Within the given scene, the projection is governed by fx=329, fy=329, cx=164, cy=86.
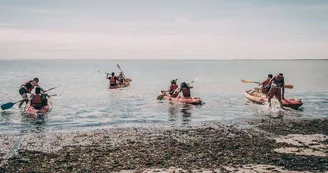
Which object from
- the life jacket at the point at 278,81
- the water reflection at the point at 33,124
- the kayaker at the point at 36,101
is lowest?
the water reflection at the point at 33,124

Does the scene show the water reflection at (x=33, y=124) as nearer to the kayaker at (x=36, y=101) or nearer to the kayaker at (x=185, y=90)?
the kayaker at (x=36, y=101)

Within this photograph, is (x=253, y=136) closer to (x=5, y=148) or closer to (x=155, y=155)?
(x=155, y=155)

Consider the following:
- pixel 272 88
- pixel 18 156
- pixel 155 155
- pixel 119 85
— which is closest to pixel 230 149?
pixel 155 155

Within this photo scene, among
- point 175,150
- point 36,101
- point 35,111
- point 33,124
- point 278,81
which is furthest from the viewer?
point 278,81

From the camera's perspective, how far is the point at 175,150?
41.4 feet

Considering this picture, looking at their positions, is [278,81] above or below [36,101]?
above

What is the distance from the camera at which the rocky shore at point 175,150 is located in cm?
1051

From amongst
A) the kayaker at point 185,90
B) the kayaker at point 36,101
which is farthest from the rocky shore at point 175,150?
the kayaker at point 185,90

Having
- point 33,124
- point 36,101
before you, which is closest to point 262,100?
point 36,101

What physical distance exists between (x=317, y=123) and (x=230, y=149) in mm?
8435

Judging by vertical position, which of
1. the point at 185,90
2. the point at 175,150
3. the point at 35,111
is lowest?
the point at 175,150

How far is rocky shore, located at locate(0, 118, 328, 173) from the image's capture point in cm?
1051

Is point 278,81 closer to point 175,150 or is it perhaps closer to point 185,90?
point 185,90

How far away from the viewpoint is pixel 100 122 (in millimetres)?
20141
